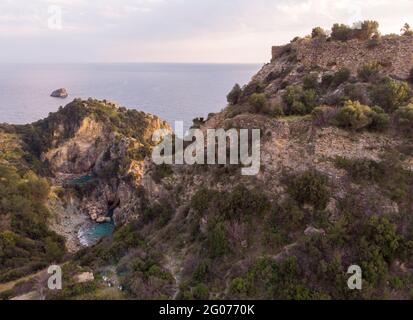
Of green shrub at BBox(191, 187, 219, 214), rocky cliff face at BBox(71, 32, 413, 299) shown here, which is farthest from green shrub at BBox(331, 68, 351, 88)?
green shrub at BBox(191, 187, 219, 214)

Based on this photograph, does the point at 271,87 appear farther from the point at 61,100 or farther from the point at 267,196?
the point at 61,100

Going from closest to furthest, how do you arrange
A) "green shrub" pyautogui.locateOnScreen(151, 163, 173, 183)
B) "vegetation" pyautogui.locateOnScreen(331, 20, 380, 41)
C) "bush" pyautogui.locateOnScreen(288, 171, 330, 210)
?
"bush" pyautogui.locateOnScreen(288, 171, 330, 210) → "green shrub" pyautogui.locateOnScreen(151, 163, 173, 183) → "vegetation" pyautogui.locateOnScreen(331, 20, 380, 41)

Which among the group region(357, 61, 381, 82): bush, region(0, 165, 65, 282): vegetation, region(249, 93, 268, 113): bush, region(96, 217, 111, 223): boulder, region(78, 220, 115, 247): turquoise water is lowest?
region(78, 220, 115, 247): turquoise water

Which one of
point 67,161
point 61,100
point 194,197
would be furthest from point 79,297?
point 61,100

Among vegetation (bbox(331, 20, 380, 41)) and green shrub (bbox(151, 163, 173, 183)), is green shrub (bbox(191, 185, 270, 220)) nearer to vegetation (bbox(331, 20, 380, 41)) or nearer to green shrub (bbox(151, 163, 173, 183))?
green shrub (bbox(151, 163, 173, 183))
